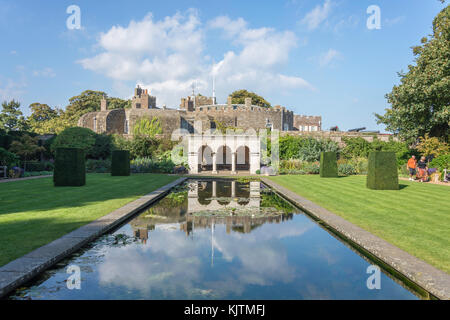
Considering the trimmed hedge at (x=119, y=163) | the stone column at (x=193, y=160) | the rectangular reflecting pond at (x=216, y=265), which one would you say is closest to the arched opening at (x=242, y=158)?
the stone column at (x=193, y=160)

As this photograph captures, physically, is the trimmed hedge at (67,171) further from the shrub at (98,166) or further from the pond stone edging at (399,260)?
the pond stone edging at (399,260)

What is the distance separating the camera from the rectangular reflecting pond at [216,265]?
3465 mm

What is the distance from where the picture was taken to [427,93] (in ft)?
56.1

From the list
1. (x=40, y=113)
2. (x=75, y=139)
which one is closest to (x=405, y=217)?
(x=75, y=139)

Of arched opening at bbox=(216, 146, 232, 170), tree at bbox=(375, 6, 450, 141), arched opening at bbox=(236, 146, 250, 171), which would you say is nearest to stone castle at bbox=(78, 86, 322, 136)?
arched opening at bbox=(216, 146, 232, 170)

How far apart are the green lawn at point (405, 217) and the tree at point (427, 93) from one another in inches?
350

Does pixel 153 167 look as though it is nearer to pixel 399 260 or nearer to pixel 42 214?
pixel 42 214

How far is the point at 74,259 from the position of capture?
4375 millimetres

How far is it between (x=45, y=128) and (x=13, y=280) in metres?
48.3

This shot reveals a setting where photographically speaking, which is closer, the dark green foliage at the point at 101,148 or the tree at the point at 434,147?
the tree at the point at 434,147

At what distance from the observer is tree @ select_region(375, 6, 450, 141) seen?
16.7m

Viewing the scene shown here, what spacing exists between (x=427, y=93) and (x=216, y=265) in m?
17.6
